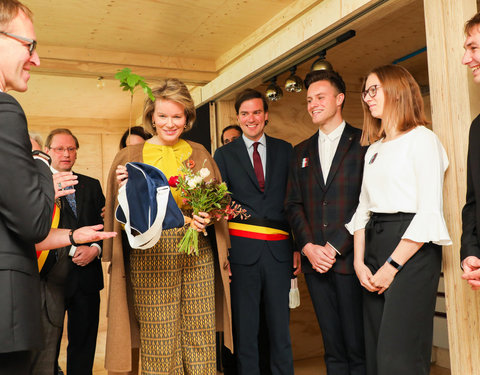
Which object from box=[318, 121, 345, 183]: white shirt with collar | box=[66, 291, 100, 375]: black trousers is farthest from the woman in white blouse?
box=[66, 291, 100, 375]: black trousers

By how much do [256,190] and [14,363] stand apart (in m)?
1.89

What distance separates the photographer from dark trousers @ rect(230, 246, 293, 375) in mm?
2840

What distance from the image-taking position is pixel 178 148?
2.53 metres

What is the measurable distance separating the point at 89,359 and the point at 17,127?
2487 millimetres

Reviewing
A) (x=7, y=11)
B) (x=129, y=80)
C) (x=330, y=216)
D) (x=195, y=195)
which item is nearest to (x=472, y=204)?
(x=330, y=216)

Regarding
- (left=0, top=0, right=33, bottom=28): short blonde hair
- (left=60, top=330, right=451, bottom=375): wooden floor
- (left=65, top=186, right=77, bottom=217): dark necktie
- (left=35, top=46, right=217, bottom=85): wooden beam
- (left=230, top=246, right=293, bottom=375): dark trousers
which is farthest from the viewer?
(left=35, top=46, right=217, bottom=85): wooden beam

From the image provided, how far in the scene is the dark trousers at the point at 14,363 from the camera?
1.33 metres

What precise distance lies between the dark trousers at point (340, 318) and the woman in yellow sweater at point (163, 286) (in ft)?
2.07

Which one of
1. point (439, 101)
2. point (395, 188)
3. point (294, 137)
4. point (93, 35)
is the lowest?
point (395, 188)

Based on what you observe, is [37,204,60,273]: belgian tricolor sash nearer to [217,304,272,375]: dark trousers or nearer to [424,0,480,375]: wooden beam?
[217,304,272,375]: dark trousers

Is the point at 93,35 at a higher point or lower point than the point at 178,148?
higher

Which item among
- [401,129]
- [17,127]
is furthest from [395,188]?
[17,127]

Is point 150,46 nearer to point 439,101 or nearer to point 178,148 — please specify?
point 178,148

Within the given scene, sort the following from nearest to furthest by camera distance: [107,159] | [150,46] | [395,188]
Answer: [395,188] → [150,46] → [107,159]
